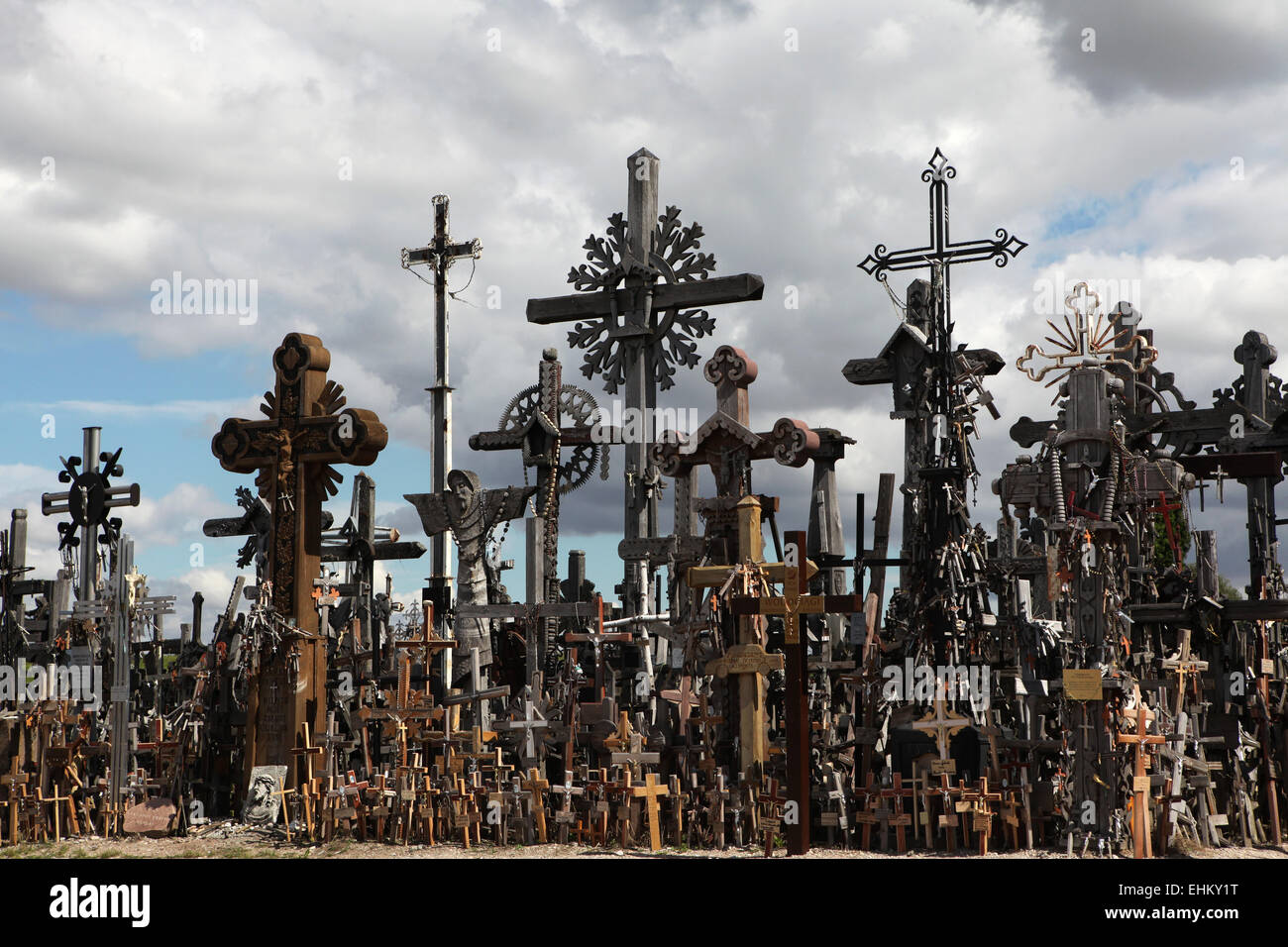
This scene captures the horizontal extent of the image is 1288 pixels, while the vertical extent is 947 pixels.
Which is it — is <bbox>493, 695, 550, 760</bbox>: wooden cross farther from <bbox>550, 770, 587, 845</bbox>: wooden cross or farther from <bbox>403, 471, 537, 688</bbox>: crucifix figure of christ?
<bbox>403, 471, 537, 688</bbox>: crucifix figure of christ

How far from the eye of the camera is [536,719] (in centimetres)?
1448

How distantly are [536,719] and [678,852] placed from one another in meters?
2.21

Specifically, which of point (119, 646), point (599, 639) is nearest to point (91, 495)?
point (119, 646)

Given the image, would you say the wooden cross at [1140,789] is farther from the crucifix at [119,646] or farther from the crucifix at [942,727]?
the crucifix at [119,646]

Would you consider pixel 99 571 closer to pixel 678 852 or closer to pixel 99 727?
pixel 99 727

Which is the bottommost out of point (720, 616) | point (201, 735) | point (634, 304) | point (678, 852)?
point (678, 852)

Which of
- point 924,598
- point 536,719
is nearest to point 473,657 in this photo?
point 536,719

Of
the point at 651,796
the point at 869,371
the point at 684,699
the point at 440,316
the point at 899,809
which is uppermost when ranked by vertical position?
the point at 440,316

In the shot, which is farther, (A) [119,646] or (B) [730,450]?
(A) [119,646]

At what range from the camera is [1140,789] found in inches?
497

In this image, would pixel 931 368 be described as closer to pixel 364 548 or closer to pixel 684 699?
pixel 684 699

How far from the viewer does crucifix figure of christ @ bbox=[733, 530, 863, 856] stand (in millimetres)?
12500

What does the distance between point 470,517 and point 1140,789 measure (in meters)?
8.78

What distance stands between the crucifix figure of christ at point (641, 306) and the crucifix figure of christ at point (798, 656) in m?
6.14
